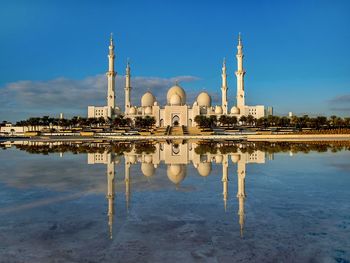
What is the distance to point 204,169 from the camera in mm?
11359

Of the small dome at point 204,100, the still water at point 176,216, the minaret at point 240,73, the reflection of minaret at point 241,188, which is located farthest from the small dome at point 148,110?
the still water at point 176,216

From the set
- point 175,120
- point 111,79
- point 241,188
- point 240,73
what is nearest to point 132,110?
point 175,120

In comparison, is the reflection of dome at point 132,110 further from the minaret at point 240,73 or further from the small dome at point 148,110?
the minaret at point 240,73

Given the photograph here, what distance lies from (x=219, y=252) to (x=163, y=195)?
3.29 m

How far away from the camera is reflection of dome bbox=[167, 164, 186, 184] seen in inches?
374

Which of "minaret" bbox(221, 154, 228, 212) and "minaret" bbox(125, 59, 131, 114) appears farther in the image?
"minaret" bbox(125, 59, 131, 114)

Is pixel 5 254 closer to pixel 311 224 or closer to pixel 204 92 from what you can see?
pixel 311 224

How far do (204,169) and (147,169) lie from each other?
5.66ft

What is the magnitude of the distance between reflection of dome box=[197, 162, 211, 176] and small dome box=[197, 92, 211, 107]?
60.4m

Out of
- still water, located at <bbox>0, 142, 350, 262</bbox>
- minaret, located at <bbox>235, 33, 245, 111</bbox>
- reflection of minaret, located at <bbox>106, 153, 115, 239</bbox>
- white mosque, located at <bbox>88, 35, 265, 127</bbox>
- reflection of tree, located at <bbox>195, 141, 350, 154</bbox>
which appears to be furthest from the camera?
white mosque, located at <bbox>88, 35, 265, 127</bbox>

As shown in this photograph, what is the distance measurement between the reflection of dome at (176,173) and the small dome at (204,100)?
61.0 m

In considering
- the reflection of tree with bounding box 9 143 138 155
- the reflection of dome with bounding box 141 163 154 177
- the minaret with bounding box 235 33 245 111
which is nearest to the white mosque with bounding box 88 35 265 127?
the minaret with bounding box 235 33 245 111

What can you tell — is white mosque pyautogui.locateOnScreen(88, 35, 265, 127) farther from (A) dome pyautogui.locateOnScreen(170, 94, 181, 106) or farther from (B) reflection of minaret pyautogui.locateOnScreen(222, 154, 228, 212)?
(B) reflection of minaret pyautogui.locateOnScreen(222, 154, 228, 212)

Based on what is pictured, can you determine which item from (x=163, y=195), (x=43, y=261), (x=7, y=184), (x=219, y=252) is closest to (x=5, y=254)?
(x=43, y=261)
